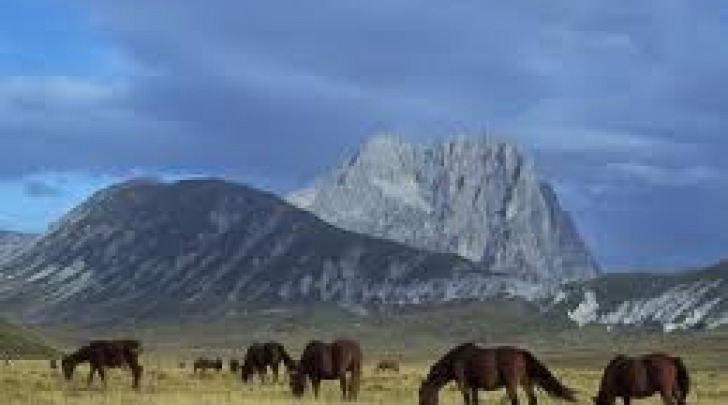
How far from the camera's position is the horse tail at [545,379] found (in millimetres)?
34812

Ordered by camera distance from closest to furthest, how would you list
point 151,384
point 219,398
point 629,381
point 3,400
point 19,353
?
point 629,381, point 3,400, point 219,398, point 151,384, point 19,353

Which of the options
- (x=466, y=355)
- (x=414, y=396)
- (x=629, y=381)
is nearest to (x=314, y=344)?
(x=414, y=396)

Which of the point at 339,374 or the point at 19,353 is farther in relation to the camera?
the point at 19,353

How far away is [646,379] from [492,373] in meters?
3.97

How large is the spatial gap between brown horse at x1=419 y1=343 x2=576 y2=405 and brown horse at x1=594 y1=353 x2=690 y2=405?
3.69 feet

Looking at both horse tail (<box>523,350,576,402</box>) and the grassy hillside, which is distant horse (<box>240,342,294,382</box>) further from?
the grassy hillside

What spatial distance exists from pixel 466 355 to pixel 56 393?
542 inches

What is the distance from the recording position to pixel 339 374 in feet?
147

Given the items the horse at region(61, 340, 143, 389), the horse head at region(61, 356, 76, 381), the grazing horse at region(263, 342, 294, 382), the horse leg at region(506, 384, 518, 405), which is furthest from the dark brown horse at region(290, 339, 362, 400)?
the grazing horse at region(263, 342, 294, 382)

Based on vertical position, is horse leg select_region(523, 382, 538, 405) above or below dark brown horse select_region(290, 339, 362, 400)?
below

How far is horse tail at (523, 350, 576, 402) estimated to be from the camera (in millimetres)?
34812

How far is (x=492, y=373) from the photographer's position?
35.0m

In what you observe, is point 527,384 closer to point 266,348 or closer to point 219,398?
point 219,398

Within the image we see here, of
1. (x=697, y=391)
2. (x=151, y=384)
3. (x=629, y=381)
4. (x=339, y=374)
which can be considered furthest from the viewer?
(x=697, y=391)
